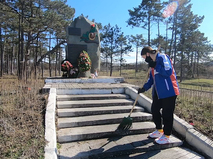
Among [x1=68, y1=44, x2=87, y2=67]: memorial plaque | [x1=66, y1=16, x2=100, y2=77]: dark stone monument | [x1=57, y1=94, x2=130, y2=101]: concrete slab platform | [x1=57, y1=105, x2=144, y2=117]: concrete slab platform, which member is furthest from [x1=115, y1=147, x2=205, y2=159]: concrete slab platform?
[x1=68, y1=44, x2=87, y2=67]: memorial plaque

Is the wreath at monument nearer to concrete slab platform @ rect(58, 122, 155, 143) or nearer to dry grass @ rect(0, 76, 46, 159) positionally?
dry grass @ rect(0, 76, 46, 159)

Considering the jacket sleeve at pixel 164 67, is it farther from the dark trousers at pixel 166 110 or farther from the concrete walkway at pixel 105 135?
the concrete walkway at pixel 105 135

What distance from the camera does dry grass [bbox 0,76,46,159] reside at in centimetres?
201

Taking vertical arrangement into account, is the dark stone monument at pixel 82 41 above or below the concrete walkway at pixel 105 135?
above

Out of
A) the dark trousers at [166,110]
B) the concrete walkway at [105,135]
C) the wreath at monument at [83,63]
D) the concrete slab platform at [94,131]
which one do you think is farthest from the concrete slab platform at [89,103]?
the wreath at monument at [83,63]

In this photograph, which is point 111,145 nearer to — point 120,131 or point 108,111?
point 120,131

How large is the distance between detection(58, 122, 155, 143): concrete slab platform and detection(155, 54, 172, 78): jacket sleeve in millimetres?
1306

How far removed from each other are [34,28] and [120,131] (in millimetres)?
15161

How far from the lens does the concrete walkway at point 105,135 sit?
8.11 ft

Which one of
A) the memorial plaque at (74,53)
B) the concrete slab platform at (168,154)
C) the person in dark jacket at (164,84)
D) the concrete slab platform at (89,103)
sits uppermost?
the memorial plaque at (74,53)

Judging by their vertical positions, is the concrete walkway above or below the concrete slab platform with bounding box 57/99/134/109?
below

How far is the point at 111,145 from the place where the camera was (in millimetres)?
2631

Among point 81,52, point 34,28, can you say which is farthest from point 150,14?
point 81,52

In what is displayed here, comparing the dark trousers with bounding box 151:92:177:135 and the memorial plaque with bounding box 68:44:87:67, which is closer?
the dark trousers with bounding box 151:92:177:135
